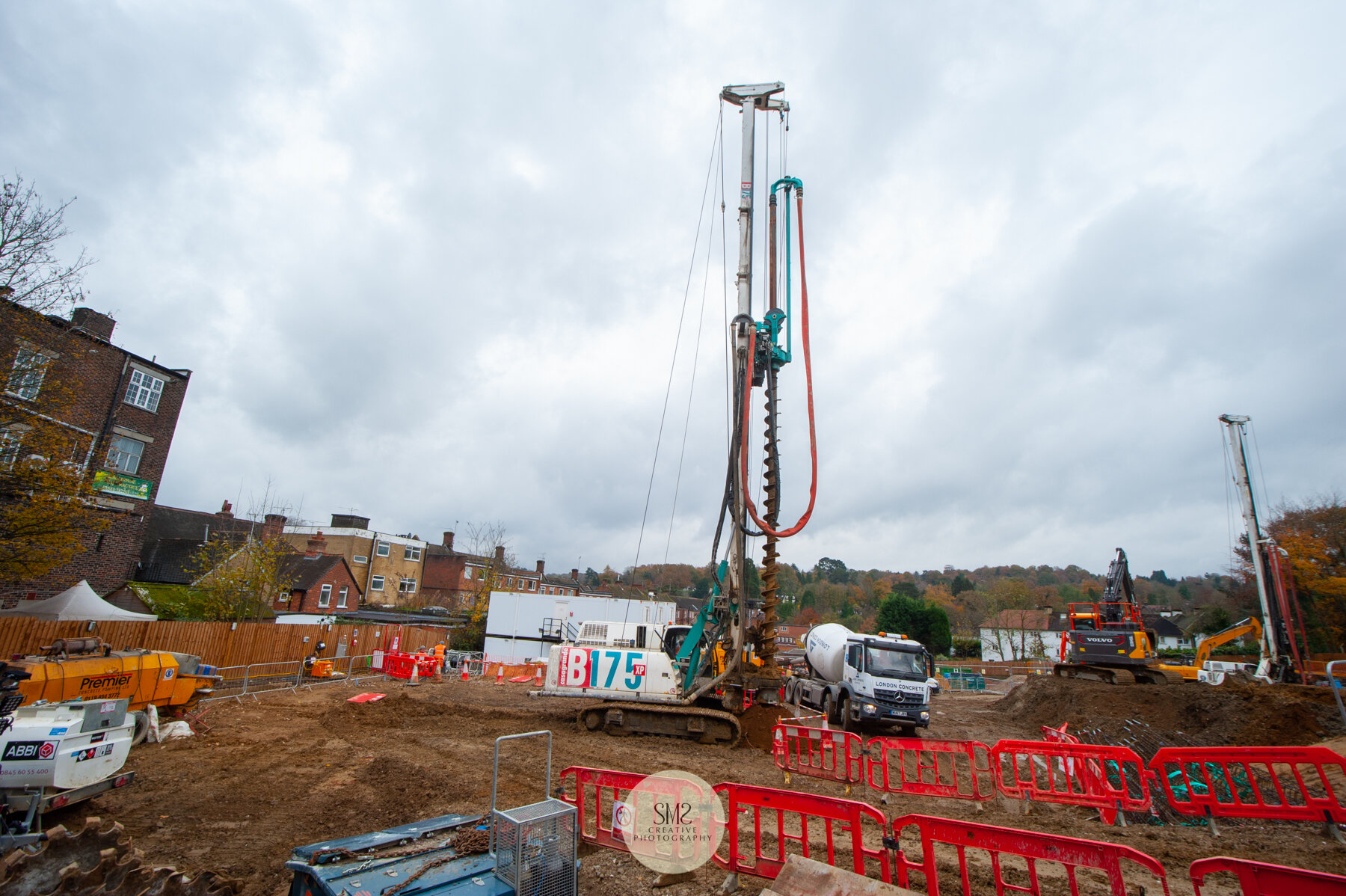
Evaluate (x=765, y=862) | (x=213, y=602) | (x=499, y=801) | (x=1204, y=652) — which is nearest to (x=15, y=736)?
(x=499, y=801)

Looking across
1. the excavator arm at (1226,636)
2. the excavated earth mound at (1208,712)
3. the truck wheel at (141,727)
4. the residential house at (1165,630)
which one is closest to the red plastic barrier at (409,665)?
the truck wheel at (141,727)

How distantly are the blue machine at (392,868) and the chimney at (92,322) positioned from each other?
29089 millimetres

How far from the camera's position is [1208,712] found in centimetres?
1634

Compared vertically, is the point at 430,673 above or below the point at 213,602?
below

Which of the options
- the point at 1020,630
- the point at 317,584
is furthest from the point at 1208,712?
the point at 1020,630

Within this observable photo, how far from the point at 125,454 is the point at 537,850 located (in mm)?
29501

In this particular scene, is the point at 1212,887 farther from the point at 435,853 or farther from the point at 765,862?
the point at 435,853

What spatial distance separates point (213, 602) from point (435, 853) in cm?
3188

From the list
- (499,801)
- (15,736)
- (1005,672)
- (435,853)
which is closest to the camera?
(435,853)

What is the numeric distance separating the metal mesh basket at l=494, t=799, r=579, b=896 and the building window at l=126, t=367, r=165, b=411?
1159 inches

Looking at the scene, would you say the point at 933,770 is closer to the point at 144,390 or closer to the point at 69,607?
the point at 69,607

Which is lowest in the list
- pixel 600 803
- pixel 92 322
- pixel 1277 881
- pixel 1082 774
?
pixel 600 803

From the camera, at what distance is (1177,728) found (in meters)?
16.3

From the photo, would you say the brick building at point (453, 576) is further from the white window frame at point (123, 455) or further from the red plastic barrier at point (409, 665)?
the white window frame at point (123, 455)
